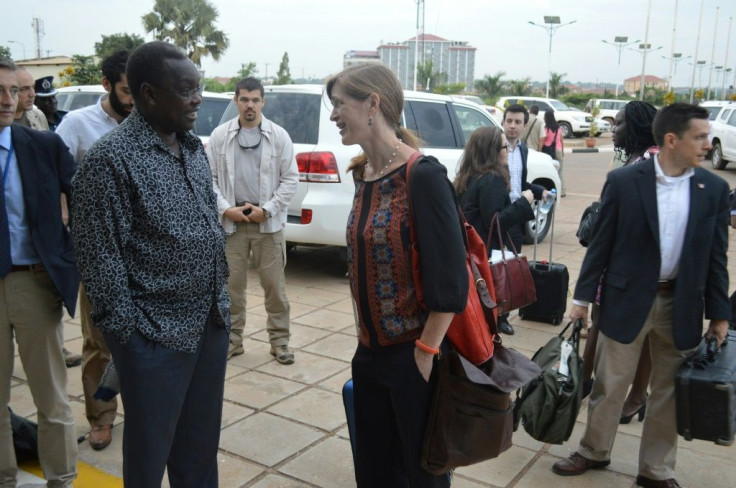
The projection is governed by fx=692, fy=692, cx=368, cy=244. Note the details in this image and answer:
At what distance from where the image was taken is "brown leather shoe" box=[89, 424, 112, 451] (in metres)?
3.79

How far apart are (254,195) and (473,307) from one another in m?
2.94

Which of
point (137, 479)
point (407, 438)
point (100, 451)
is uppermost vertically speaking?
point (407, 438)

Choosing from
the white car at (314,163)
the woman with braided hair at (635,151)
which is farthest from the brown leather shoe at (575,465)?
the white car at (314,163)

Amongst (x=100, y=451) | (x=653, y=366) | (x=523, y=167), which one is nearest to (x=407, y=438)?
(x=653, y=366)

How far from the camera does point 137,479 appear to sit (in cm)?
244

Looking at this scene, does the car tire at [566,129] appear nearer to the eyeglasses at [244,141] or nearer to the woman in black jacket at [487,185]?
the woman in black jacket at [487,185]

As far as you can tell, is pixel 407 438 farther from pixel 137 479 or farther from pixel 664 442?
pixel 664 442

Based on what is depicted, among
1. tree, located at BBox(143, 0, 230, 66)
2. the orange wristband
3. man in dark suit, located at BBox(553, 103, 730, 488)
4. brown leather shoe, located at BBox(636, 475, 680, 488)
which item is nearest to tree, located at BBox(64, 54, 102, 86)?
tree, located at BBox(143, 0, 230, 66)

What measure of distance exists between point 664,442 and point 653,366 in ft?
1.22

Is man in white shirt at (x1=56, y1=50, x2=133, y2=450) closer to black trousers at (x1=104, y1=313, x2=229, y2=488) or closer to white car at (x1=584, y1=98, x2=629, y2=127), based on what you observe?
black trousers at (x1=104, y1=313, x2=229, y2=488)

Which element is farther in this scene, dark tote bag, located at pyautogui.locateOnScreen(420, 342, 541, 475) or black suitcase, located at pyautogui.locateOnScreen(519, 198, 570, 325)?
black suitcase, located at pyautogui.locateOnScreen(519, 198, 570, 325)

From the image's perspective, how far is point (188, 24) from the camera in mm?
46812

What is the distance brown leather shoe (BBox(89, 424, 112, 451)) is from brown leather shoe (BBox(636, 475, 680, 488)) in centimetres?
284

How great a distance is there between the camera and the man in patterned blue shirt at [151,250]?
7.45 ft
